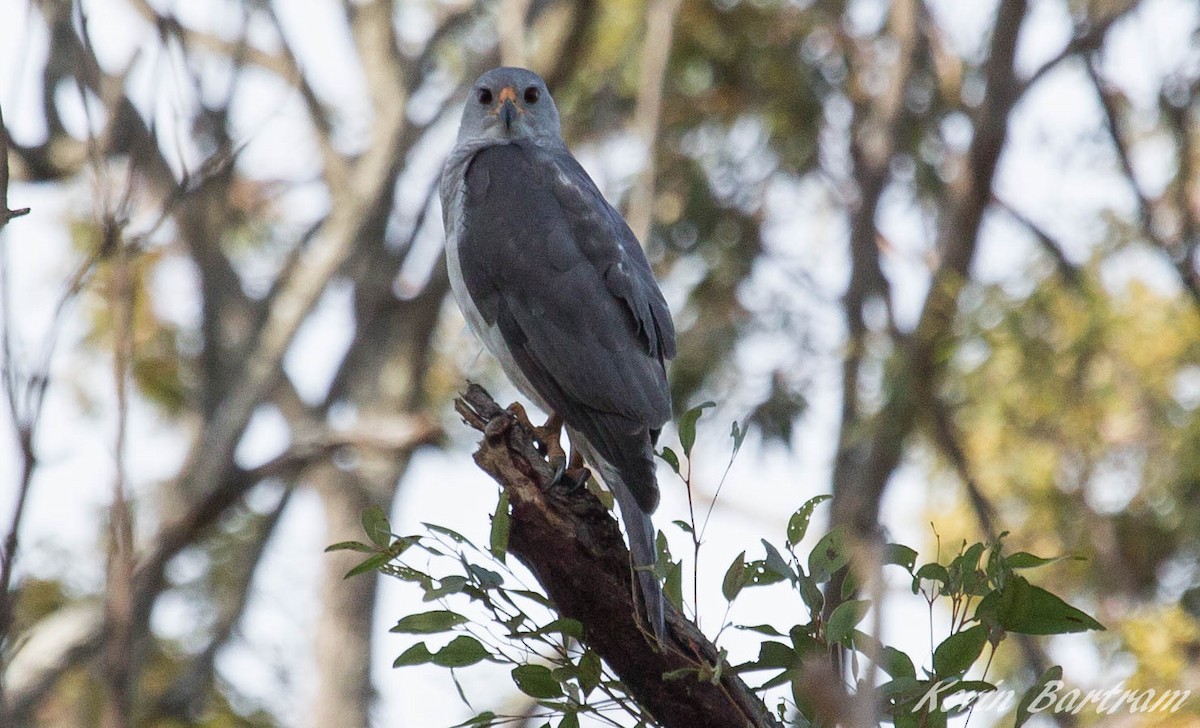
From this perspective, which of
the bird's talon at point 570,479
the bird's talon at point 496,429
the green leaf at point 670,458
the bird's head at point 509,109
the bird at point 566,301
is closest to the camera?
the green leaf at point 670,458

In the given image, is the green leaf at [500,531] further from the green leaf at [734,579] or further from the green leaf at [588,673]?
the green leaf at [734,579]

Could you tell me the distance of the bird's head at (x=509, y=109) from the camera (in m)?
6.04

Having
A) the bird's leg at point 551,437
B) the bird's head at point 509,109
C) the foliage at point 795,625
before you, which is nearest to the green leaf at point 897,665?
the foliage at point 795,625

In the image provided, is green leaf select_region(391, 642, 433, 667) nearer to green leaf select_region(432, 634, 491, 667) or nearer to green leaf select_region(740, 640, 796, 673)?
green leaf select_region(432, 634, 491, 667)

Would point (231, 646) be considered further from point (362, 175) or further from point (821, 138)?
point (821, 138)

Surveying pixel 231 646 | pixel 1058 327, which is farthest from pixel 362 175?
pixel 1058 327

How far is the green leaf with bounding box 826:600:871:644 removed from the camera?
300 centimetres

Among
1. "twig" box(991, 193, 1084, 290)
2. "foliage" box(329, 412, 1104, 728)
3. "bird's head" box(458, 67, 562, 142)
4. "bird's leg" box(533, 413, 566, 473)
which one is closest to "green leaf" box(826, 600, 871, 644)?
"foliage" box(329, 412, 1104, 728)

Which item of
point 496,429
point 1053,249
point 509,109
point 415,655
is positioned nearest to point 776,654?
point 415,655

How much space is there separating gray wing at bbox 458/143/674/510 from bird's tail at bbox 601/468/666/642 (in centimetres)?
15

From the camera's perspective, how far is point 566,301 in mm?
4750

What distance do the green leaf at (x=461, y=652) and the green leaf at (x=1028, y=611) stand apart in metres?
1.12

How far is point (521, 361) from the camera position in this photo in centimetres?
475

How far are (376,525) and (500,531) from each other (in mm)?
284
